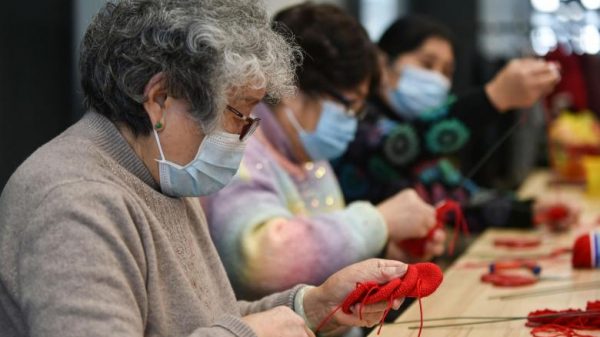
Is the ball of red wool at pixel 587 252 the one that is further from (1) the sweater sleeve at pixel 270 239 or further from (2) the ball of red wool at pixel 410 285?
(2) the ball of red wool at pixel 410 285

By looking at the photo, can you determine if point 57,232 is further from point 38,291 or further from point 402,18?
point 402,18

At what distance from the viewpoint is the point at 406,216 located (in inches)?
78.2

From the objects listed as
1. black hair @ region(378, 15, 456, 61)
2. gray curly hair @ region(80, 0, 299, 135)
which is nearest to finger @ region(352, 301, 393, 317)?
gray curly hair @ region(80, 0, 299, 135)

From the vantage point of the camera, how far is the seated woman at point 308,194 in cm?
178

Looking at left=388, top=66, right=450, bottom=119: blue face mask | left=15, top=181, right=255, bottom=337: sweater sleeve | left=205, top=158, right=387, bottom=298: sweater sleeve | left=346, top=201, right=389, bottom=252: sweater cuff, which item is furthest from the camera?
left=388, top=66, right=450, bottom=119: blue face mask

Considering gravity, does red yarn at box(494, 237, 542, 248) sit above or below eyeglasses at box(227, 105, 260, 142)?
below

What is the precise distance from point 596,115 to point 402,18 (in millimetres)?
2677

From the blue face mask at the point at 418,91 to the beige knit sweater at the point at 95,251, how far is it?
166 cm

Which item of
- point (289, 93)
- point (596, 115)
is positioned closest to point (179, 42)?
point (289, 93)

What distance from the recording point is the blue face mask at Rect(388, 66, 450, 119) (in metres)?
2.84

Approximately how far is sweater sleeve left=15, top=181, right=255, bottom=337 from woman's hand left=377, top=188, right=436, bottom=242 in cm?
97

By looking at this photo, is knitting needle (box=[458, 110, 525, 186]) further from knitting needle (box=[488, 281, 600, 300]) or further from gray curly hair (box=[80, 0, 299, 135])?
gray curly hair (box=[80, 0, 299, 135])

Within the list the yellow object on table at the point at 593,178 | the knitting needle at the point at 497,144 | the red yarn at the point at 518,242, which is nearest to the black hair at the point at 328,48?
the knitting needle at the point at 497,144

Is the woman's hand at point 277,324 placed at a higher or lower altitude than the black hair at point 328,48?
lower
